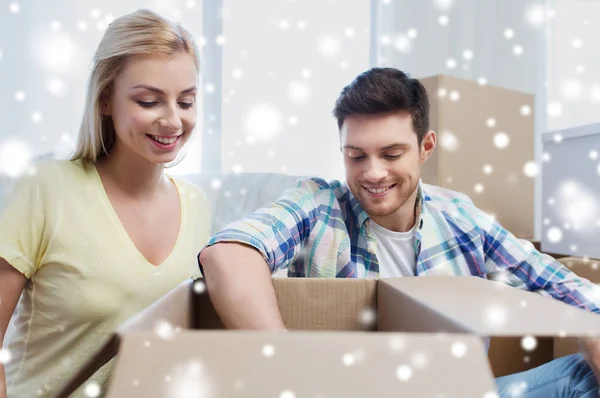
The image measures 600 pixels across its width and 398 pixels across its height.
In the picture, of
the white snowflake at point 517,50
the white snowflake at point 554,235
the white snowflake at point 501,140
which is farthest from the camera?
the white snowflake at point 517,50

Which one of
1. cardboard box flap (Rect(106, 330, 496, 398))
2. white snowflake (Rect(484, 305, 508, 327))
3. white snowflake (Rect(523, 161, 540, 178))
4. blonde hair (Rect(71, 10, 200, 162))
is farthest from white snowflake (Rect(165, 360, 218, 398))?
white snowflake (Rect(523, 161, 540, 178))

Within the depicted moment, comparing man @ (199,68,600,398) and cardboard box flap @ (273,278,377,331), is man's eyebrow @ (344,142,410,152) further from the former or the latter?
cardboard box flap @ (273,278,377,331)

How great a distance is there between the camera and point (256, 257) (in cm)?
78

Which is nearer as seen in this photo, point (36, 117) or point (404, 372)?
point (404, 372)

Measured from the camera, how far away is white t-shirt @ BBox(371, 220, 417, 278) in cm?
105

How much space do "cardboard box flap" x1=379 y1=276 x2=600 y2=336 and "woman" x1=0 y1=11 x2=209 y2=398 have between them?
478 mm

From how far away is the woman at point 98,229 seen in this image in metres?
0.89

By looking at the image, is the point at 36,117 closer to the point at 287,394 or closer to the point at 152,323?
the point at 152,323

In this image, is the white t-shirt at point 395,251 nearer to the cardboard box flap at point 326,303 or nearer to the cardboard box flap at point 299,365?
the cardboard box flap at point 326,303

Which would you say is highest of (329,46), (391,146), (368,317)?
(329,46)

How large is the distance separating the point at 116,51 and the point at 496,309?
74 cm

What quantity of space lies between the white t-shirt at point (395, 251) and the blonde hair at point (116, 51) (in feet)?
1.63

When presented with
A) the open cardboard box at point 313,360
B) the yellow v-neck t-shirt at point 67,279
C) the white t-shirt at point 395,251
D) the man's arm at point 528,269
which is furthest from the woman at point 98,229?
the man's arm at point 528,269

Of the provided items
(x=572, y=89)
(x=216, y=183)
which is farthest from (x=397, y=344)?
(x=572, y=89)
